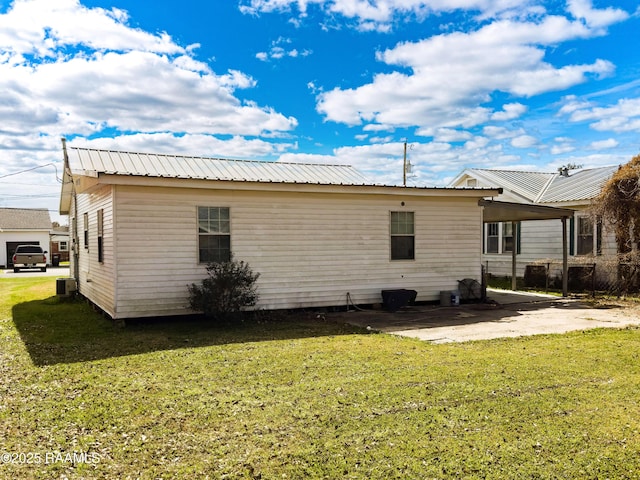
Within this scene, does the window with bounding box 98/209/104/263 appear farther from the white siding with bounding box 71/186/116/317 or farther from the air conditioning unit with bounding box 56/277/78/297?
the air conditioning unit with bounding box 56/277/78/297

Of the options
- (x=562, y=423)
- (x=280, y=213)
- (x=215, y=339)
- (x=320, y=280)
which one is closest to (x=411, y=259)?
(x=320, y=280)

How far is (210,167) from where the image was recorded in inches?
530

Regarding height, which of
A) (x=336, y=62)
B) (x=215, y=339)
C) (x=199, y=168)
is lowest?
(x=215, y=339)

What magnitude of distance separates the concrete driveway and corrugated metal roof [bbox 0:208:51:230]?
33968 mm

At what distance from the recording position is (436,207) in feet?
41.4

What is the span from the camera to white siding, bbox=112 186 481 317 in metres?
9.84

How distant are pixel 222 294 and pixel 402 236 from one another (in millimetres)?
4732

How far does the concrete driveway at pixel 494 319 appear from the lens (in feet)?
30.1

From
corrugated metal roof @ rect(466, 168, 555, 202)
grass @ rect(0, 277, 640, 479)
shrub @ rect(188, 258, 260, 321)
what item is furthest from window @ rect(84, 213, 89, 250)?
corrugated metal roof @ rect(466, 168, 555, 202)

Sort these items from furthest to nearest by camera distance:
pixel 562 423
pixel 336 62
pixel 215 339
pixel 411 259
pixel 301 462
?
1. pixel 336 62
2. pixel 411 259
3. pixel 215 339
4. pixel 562 423
5. pixel 301 462

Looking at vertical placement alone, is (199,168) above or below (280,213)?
above

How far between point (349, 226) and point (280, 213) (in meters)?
1.66

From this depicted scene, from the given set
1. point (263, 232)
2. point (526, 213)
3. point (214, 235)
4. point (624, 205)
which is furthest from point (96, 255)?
point (624, 205)

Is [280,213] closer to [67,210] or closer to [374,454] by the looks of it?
[374,454]
